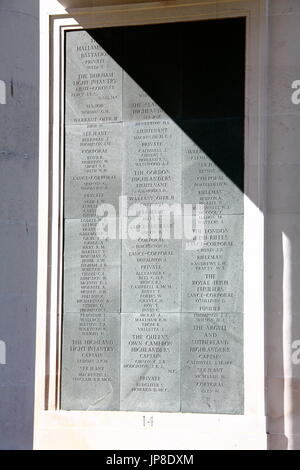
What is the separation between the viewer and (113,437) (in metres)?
14.9

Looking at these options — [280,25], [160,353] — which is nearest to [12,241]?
[160,353]

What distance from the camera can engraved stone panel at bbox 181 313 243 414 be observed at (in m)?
14.7

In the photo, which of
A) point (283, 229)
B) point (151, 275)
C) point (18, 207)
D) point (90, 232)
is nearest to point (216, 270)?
point (151, 275)

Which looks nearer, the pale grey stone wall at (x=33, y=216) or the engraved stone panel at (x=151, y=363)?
the pale grey stone wall at (x=33, y=216)

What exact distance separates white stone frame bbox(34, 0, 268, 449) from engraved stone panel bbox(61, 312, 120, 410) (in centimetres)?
15

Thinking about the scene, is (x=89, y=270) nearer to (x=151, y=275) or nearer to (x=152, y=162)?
(x=151, y=275)

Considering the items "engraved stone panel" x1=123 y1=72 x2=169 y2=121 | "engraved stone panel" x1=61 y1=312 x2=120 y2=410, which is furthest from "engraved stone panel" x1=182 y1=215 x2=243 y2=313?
"engraved stone panel" x1=123 y1=72 x2=169 y2=121

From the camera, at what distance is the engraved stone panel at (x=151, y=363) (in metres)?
14.9

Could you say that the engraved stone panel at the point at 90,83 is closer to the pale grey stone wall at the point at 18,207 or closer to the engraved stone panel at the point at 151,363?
the pale grey stone wall at the point at 18,207

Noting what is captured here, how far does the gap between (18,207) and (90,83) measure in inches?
90.3

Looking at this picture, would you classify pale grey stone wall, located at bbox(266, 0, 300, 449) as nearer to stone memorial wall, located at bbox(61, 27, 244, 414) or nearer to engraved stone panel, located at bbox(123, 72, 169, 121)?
stone memorial wall, located at bbox(61, 27, 244, 414)

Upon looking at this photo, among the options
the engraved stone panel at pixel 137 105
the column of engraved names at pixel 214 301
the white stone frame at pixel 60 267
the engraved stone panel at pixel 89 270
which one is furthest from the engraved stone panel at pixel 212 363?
the engraved stone panel at pixel 137 105

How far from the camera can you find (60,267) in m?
15.5

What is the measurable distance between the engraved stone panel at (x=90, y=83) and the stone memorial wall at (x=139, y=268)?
15 millimetres
